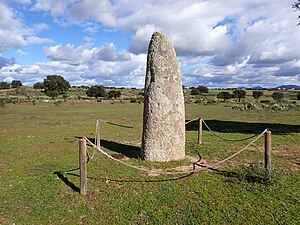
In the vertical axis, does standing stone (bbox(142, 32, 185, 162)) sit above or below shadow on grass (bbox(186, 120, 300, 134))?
above

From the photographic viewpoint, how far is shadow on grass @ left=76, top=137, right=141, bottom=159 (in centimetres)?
1225

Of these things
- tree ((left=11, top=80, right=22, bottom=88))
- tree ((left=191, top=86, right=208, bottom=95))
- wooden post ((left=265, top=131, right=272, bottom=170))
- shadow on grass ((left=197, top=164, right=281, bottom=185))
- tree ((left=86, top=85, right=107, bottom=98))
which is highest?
tree ((left=11, top=80, right=22, bottom=88))

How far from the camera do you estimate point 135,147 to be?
46.1 feet

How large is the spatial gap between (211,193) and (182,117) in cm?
385

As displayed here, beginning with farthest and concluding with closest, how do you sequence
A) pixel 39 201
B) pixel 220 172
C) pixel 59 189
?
pixel 220 172
pixel 59 189
pixel 39 201

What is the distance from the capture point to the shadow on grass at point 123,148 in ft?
40.2

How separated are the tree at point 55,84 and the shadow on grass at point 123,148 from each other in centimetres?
8476

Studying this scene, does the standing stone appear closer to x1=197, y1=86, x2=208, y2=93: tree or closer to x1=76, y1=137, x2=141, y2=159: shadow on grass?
x1=76, y1=137, x2=141, y2=159: shadow on grass

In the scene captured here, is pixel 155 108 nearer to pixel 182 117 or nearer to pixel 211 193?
pixel 182 117

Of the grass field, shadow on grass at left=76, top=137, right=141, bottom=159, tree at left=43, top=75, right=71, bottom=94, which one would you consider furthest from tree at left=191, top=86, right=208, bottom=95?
the grass field

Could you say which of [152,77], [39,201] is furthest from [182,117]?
[39,201]

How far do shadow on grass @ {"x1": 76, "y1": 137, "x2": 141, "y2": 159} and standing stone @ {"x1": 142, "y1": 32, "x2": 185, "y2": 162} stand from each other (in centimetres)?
138

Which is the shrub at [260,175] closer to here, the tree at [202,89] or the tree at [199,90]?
the tree at [199,90]

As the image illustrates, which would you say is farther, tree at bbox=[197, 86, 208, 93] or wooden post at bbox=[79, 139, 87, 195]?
tree at bbox=[197, 86, 208, 93]
